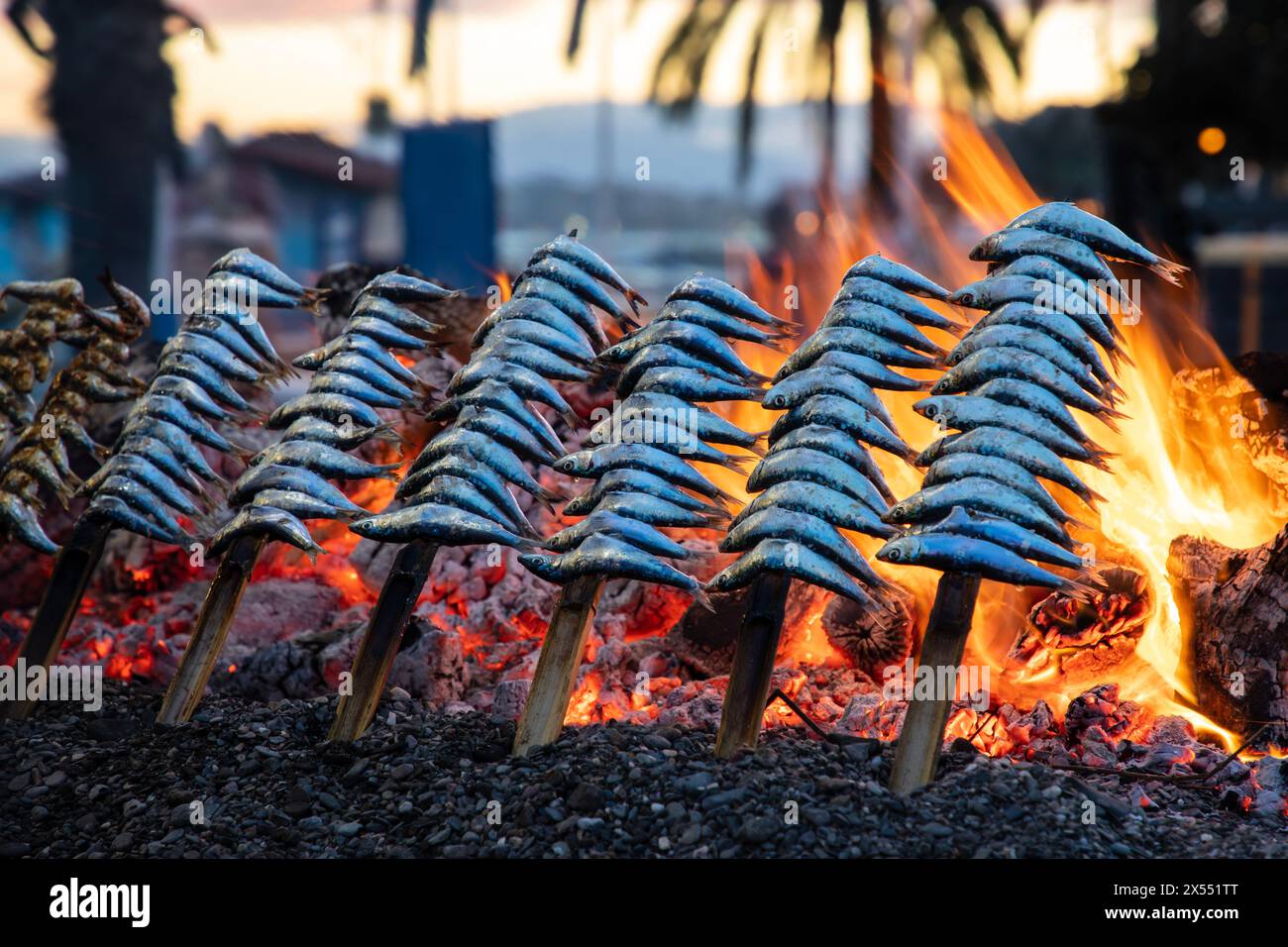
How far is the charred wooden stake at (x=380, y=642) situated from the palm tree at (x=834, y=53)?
14.9m

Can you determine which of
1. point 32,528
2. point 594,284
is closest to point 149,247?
point 32,528

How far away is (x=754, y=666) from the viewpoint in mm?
4227

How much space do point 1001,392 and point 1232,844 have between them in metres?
1.46

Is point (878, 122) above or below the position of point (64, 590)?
above

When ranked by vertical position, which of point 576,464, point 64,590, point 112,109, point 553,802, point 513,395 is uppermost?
point 112,109

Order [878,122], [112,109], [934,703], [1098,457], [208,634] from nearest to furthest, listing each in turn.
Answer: [934,703], [1098,457], [208,634], [878,122], [112,109]

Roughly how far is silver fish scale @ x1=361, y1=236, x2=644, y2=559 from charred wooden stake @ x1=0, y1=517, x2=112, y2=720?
1.38 meters

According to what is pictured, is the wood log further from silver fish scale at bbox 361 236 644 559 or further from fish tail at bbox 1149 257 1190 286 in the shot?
silver fish scale at bbox 361 236 644 559

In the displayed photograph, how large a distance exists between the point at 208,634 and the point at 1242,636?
360 cm

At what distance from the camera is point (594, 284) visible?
16.5 ft

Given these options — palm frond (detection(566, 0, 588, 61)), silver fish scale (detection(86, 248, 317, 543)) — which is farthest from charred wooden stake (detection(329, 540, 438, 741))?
palm frond (detection(566, 0, 588, 61))

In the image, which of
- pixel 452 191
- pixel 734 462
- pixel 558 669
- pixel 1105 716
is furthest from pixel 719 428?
pixel 452 191

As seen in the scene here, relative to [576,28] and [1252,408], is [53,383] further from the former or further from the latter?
[576,28]
